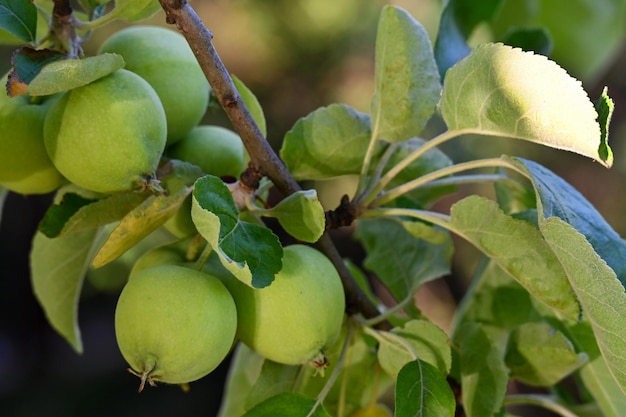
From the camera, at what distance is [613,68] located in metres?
3.45

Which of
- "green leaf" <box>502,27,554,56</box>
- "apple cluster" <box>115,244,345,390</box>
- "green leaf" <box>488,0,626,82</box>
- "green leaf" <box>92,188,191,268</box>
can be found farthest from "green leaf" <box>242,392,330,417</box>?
"green leaf" <box>488,0,626,82</box>

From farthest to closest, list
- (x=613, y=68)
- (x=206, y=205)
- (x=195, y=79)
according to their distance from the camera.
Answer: (x=613, y=68), (x=195, y=79), (x=206, y=205)

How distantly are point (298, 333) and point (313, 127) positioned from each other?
6.3 inches

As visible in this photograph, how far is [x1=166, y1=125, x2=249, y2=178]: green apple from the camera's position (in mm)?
521

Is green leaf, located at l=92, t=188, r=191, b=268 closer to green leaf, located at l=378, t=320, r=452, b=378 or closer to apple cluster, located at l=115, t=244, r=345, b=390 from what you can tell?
apple cluster, located at l=115, t=244, r=345, b=390

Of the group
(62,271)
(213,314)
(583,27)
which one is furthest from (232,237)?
(583,27)

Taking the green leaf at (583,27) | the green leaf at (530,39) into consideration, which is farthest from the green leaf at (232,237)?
the green leaf at (583,27)

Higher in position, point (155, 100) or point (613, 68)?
point (155, 100)

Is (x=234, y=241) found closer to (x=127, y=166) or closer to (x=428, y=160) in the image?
(x=127, y=166)

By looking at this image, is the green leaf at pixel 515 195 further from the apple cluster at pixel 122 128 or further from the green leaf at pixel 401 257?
the apple cluster at pixel 122 128

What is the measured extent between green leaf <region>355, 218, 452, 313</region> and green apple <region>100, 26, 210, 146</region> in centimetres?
23

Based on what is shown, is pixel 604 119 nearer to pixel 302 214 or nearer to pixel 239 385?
pixel 302 214

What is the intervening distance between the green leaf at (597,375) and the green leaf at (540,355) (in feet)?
0.09

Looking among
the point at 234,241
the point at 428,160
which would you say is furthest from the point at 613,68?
the point at 234,241
